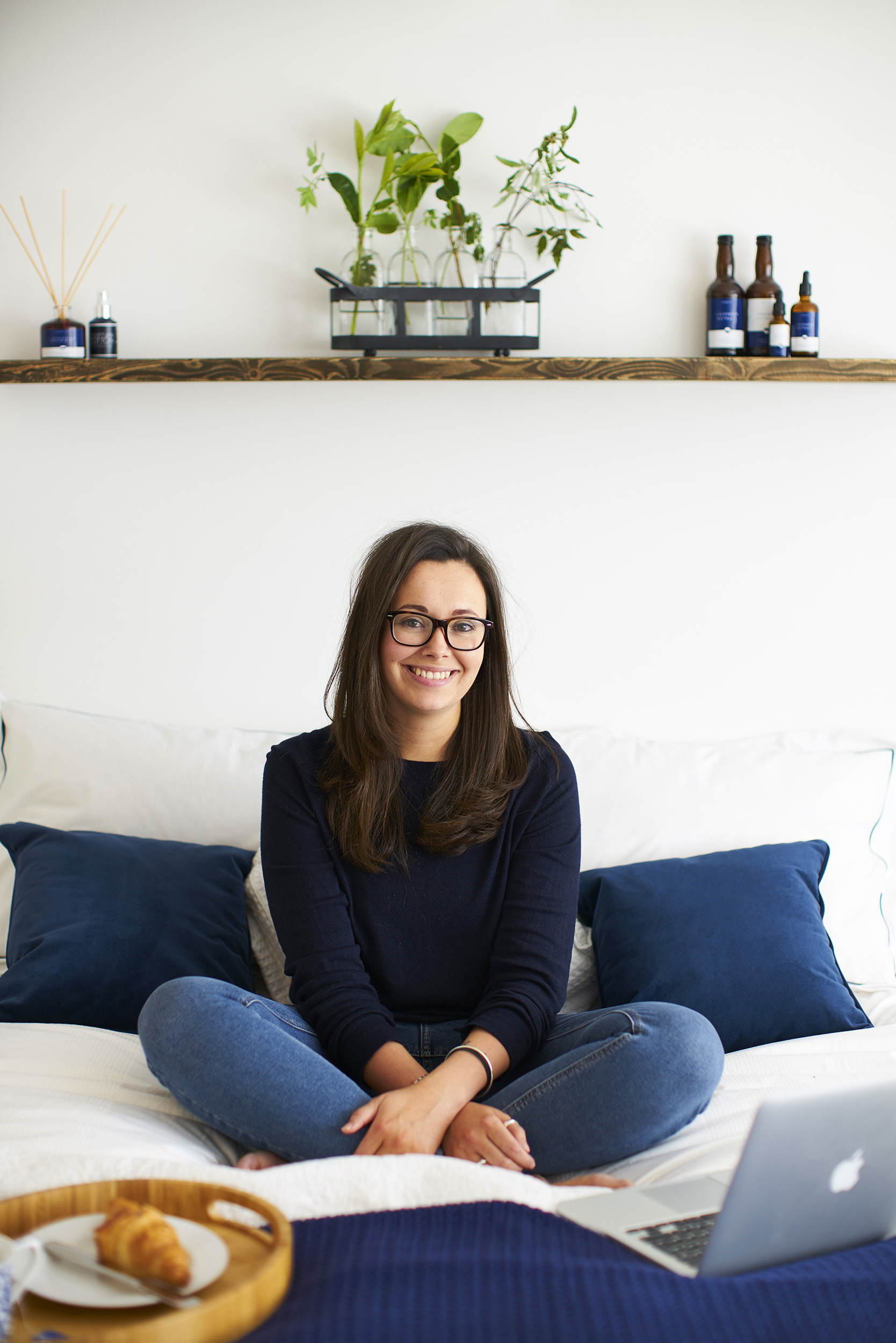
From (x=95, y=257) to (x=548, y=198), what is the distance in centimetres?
96

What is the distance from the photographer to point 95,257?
2244mm

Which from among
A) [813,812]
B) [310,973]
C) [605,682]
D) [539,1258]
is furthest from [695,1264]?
[605,682]

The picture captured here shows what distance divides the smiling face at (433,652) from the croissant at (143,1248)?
0.87 m

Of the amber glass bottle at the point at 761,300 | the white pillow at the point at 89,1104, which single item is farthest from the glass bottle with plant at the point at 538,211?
the white pillow at the point at 89,1104

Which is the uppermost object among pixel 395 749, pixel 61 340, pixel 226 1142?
pixel 61 340

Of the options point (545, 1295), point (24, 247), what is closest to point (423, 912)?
point (545, 1295)

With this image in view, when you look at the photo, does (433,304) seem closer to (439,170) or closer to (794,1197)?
(439,170)

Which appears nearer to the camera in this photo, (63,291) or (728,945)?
(728,945)

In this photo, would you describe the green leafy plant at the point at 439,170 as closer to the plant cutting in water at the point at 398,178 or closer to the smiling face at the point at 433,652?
the plant cutting in water at the point at 398,178

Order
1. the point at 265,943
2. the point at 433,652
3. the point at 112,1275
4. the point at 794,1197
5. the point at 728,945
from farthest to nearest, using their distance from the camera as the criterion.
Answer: the point at 265,943 < the point at 728,945 < the point at 433,652 < the point at 794,1197 < the point at 112,1275

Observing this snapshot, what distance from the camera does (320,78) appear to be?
7.16 feet

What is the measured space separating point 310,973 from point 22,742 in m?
0.90

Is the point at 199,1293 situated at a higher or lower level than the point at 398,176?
lower

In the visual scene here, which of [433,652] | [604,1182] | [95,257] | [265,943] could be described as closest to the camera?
[604,1182]
